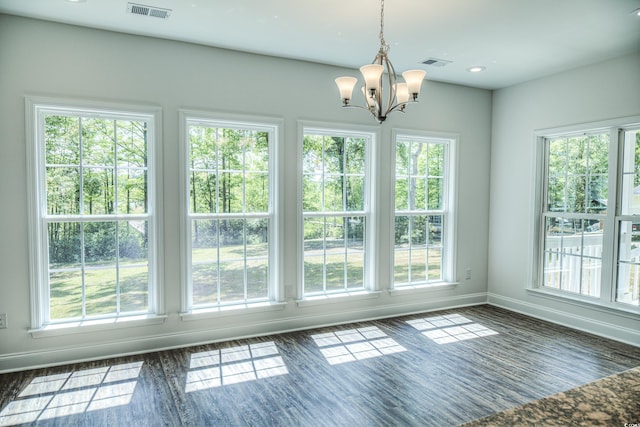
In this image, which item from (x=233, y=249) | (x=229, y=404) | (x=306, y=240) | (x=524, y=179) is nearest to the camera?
(x=229, y=404)

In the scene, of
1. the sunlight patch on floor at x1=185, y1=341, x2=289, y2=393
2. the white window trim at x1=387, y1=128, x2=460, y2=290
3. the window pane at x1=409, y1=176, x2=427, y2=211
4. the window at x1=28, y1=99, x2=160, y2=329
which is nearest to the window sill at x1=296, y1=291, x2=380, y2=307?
the white window trim at x1=387, y1=128, x2=460, y2=290

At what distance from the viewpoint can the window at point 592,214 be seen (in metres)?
4.02

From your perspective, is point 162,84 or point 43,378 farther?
point 162,84

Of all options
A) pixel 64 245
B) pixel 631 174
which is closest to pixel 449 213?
pixel 631 174

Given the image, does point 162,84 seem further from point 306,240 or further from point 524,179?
point 524,179

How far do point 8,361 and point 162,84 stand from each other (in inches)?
105

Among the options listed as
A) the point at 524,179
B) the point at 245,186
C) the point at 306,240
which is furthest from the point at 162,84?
the point at 524,179

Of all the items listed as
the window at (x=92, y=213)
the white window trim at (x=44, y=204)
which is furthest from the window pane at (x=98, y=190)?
the white window trim at (x=44, y=204)

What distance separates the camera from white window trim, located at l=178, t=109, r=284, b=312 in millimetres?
3775

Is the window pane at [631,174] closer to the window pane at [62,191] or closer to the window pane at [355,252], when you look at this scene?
the window pane at [355,252]

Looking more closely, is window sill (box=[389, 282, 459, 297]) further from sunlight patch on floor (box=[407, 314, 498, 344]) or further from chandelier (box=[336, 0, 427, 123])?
chandelier (box=[336, 0, 427, 123])

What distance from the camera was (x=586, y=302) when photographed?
4.31 meters

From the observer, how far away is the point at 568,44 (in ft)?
12.1

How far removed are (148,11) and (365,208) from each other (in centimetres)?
291
